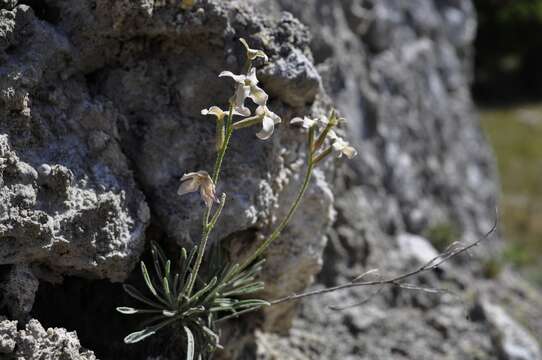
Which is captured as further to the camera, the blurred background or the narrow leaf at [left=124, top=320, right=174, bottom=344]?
the blurred background

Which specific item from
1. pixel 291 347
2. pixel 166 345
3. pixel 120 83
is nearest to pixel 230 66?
pixel 120 83

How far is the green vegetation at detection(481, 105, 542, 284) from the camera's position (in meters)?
11.0

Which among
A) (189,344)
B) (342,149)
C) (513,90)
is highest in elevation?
(342,149)

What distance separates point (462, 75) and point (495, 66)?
13.1m

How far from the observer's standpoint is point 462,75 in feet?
32.2

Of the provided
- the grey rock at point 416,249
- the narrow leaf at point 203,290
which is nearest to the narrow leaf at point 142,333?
the narrow leaf at point 203,290

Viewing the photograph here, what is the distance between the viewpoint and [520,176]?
15.2m

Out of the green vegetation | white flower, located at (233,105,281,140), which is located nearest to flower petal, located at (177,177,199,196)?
white flower, located at (233,105,281,140)

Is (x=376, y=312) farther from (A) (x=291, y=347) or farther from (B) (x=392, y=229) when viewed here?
(B) (x=392, y=229)

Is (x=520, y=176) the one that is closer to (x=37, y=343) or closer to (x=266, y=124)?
(x=266, y=124)

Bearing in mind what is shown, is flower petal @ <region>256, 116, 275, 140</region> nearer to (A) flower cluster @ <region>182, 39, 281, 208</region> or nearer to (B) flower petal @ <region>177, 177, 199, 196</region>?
(A) flower cluster @ <region>182, 39, 281, 208</region>

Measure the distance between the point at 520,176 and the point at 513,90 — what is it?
26.6ft

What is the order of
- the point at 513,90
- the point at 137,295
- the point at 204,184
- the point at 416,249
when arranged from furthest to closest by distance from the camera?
the point at 513,90 < the point at 416,249 < the point at 137,295 < the point at 204,184

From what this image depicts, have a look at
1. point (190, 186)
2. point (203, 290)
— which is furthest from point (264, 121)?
point (203, 290)
